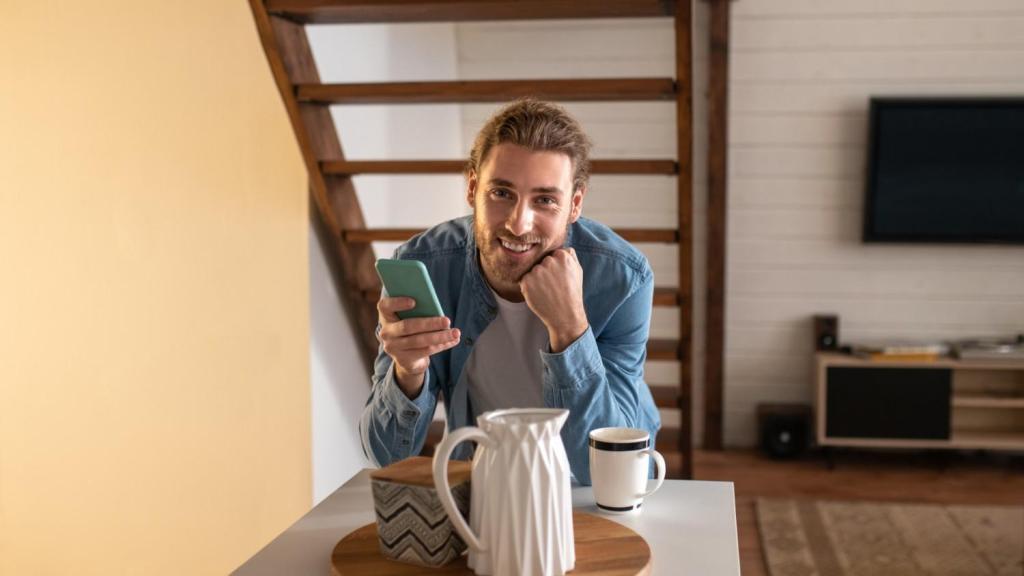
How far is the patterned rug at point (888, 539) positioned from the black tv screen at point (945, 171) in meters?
1.25

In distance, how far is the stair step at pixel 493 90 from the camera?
246 cm

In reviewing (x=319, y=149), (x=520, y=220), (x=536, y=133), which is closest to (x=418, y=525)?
(x=520, y=220)

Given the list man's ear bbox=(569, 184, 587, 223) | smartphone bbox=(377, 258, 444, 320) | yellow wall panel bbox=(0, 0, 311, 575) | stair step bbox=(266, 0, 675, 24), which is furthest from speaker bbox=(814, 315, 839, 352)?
smartphone bbox=(377, 258, 444, 320)

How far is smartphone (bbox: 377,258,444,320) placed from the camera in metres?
1.29

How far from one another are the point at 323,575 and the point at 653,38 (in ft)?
12.1

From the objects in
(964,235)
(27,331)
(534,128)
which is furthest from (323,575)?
(964,235)

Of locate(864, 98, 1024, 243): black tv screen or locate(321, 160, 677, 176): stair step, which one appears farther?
locate(864, 98, 1024, 243): black tv screen

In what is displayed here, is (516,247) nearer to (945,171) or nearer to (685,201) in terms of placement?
(685,201)

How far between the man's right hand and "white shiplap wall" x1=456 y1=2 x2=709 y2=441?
305 cm

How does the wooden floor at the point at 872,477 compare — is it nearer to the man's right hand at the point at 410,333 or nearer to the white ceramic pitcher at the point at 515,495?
the man's right hand at the point at 410,333

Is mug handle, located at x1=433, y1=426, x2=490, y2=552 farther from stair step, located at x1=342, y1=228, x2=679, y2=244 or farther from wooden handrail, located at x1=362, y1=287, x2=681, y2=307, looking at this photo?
wooden handrail, located at x1=362, y1=287, x2=681, y2=307

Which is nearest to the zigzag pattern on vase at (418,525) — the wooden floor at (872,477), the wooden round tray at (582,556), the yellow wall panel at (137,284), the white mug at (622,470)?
the wooden round tray at (582,556)

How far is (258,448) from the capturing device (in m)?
2.63

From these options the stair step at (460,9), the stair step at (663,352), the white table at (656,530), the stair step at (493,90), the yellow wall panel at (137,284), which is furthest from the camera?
the stair step at (663,352)
